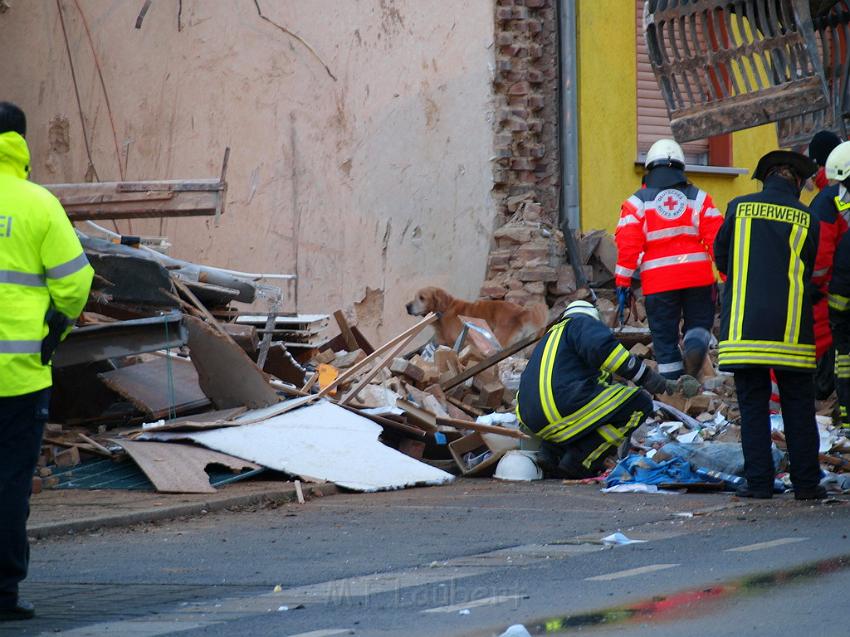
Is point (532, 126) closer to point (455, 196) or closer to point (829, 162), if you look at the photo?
point (455, 196)

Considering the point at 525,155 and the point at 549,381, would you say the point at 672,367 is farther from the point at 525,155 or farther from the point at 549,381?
the point at 525,155

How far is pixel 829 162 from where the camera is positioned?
8.57 meters

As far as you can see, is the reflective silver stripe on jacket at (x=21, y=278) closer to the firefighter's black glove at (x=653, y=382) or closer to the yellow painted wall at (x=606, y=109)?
the firefighter's black glove at (x=653, y=382)

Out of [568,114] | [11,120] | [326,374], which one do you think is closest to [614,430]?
[326,374]

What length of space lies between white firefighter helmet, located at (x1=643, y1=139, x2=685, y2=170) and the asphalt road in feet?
11.4

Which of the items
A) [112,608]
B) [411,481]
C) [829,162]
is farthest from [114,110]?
[112,608]

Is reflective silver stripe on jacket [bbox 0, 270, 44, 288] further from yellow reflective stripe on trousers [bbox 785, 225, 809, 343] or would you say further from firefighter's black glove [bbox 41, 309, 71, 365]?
yellow reflective stripe on trousers [bbox 785, 225, 809, 343]

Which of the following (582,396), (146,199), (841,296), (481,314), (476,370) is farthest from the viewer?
(481,314)

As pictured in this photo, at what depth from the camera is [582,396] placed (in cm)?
963

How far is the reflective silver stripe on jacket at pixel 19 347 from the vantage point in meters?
5.55

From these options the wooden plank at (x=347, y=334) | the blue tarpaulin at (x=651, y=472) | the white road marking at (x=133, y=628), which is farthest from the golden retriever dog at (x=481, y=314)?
the white road marking at (x=133, y=628)

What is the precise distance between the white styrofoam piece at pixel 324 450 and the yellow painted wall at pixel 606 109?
21.2ft

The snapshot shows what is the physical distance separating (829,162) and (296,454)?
3862mm

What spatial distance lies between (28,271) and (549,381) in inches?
187
